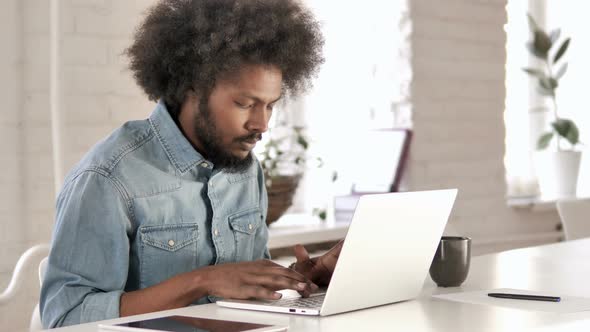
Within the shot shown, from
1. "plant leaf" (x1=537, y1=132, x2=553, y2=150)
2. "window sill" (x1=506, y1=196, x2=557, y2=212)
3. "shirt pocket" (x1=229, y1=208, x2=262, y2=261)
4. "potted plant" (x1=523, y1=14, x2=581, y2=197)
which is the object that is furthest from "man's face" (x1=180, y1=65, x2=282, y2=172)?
"plant leaf" (x1=537, y1=132, x2=553, y2=150)

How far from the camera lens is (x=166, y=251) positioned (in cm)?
188

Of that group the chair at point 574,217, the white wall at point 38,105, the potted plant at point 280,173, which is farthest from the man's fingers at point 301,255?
the chair at point 574,217

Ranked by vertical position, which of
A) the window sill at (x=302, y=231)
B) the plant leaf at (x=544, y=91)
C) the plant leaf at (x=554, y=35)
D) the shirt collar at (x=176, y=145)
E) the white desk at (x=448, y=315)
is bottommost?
the window sill at (x=302, y=231)

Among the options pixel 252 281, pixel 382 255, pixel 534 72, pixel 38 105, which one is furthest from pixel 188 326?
pixel 534 72

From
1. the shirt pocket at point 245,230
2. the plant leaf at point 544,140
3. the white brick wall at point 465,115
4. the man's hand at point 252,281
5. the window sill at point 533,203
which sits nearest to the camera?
the man's hand at point 252,281

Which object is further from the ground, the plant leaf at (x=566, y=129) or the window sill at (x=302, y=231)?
the plant leaf at (x=566, y=129)

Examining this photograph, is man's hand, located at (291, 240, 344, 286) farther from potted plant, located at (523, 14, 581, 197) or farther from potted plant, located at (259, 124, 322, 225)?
potted plant, located at (523, 14, 581, 197)

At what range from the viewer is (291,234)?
129 inches

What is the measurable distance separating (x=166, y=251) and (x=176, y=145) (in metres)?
0.23

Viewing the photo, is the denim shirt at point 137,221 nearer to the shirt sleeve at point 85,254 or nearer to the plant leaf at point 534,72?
the shirt sleeve at point 85,254

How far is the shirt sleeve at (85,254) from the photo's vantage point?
174cm

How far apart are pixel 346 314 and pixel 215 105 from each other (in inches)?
25.7

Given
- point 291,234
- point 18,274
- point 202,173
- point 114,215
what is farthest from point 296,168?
point 114,215

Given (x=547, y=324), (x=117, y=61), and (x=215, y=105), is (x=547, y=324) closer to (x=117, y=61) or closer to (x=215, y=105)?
(x=215, y=105)
